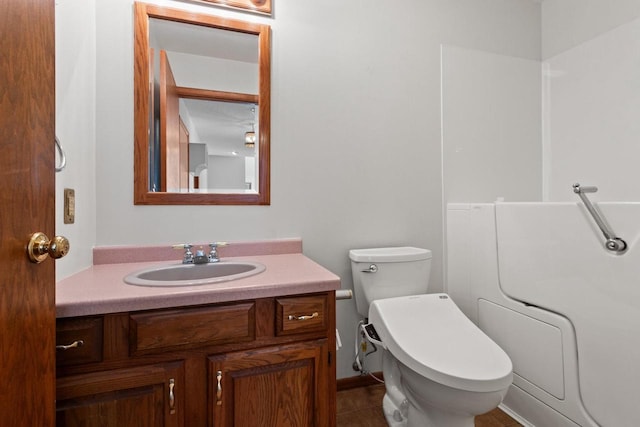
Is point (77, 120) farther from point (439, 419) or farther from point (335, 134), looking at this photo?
point (439, 419)

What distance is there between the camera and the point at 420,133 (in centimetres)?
183

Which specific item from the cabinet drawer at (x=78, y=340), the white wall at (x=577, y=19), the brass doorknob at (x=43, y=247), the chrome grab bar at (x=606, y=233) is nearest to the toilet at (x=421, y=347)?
the chrome grab bar at (x=606, y=233)

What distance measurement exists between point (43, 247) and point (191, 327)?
16.6 inches

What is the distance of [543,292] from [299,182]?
1235mm

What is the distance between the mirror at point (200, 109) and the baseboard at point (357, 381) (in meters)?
1.07

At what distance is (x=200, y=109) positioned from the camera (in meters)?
1.47

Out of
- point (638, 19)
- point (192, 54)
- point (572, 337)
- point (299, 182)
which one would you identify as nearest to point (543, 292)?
point (572, 337)

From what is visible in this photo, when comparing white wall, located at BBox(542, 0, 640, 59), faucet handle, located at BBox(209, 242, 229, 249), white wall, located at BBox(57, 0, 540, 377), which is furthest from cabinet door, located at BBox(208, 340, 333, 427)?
white wall, located at BBox(542, 0, 640, 59)

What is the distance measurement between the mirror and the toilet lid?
2.67 ft

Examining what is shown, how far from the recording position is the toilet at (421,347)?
1.04 meters

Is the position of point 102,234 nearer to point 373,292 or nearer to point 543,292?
point 373,292

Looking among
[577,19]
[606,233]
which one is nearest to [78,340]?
[606,233]

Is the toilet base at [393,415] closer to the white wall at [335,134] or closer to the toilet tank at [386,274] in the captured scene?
the white wall at [335,134]

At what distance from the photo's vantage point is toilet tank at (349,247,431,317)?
4.98 ft
